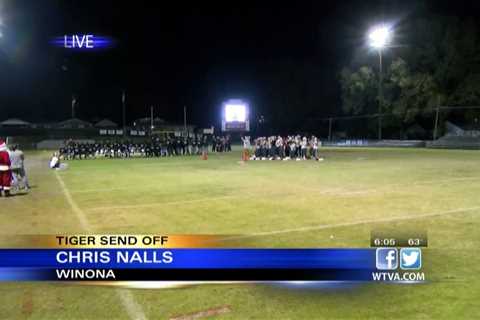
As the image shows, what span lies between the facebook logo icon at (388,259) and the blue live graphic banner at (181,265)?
0.11 metres

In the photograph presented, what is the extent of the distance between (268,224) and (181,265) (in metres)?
4.14

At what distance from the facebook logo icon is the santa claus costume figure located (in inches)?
490

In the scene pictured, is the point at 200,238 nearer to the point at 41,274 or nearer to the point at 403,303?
the point at 41,274

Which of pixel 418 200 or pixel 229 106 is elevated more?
pixel 229 106

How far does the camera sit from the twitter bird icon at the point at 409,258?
568 centimetres

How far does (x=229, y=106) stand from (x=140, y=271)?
45.5 meters

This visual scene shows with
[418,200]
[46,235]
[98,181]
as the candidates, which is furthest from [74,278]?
[98,181]

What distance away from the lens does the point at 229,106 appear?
50.7 m

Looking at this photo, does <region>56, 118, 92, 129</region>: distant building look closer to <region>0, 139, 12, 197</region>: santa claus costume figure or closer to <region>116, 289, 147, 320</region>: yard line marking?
<region>0, 139, 12, 197</region>: santa claus costume figure

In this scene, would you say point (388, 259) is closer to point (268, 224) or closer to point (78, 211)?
point (268, 224)

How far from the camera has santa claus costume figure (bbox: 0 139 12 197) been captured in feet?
47.9
